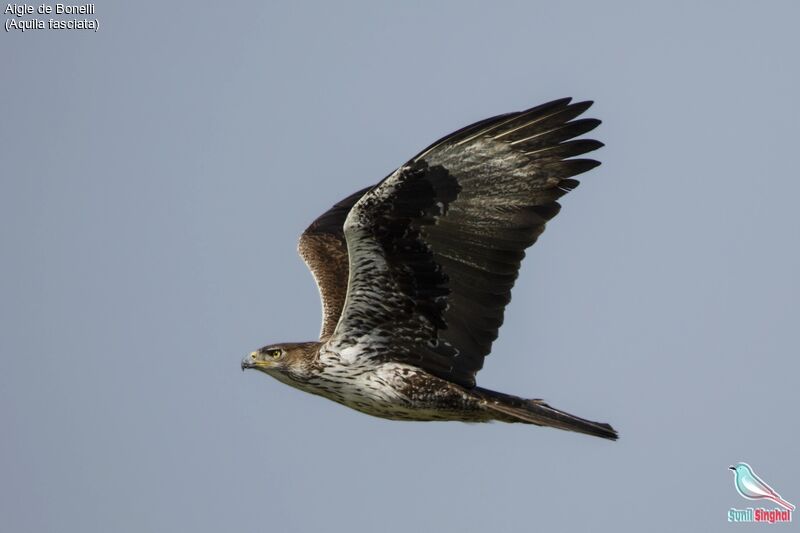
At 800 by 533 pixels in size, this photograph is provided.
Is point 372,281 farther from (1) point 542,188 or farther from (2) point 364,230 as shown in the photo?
(1) point 542,188

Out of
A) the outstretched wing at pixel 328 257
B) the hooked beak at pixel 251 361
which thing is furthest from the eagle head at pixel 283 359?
the outstretched wing at pixel 328 257

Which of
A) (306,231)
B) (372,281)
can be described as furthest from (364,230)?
(306,231)

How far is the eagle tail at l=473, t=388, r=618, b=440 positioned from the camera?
1023 centimetres

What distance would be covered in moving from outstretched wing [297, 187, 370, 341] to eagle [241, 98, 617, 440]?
0.99 metres

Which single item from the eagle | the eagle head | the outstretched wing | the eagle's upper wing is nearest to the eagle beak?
the eagle head

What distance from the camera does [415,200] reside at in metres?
10.2

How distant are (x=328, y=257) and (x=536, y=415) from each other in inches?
128

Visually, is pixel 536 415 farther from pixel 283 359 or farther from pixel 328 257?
pixel 328 257

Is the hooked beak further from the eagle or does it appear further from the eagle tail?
the eagle tail

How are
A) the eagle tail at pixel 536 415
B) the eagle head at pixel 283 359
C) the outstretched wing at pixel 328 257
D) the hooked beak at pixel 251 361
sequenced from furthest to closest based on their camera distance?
the outstretched wing at pixel 328 257 < the hooked beak at pixel 251 361 < the eagle head at pixel 283 359 < the eagle tail at pixel 536 415

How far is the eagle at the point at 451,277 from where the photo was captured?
10.3 meters

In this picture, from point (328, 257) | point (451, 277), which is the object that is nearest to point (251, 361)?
point (328, 257)

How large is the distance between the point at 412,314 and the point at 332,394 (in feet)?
3.23

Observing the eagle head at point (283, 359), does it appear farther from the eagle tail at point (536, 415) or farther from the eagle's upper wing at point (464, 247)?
the eagle tail at point (536, 415)
